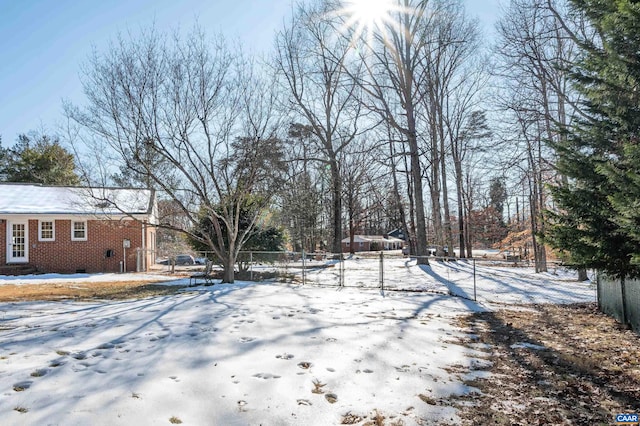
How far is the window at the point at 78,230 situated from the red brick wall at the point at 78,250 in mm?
125

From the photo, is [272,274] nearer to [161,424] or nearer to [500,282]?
[500,282]

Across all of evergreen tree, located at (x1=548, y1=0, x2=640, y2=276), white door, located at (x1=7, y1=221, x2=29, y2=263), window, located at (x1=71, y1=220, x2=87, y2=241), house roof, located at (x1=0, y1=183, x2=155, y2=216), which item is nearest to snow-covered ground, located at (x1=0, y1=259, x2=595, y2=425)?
evergreen tree, located at (x1=548, y1=0, x2=640, y2=276)

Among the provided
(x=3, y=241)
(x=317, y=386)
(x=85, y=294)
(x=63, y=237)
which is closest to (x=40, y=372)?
(x=317, y=386)

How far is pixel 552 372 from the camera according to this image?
4375 mm

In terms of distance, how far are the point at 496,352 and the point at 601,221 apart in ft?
8.62

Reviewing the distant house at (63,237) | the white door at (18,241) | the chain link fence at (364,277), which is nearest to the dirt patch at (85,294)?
the chain link fence at (364,277)

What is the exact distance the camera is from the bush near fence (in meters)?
6.32

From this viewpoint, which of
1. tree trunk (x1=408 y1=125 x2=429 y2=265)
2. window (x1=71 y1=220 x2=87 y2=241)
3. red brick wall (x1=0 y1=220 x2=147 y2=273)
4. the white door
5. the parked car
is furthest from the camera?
the parked car

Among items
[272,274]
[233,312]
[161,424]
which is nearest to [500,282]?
[272,274]

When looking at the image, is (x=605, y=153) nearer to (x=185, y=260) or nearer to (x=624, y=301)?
(x=624, y=301)

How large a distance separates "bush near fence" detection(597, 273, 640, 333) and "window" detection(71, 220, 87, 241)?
18.8m

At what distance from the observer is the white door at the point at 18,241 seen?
17.0 m

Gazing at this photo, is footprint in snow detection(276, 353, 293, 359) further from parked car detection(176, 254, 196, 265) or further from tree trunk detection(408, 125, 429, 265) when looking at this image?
parked car detection(176, 254, 196, 265)

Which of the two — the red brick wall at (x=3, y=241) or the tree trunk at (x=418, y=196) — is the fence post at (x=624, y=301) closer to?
the tree trunk at (x=418, y=196)
